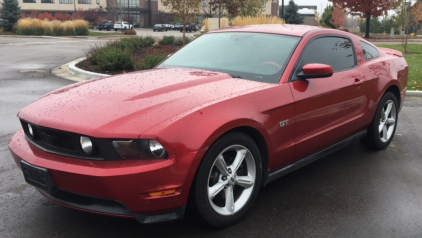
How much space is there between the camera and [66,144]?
9.63 feet

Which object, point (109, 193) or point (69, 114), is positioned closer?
point (109, 193)

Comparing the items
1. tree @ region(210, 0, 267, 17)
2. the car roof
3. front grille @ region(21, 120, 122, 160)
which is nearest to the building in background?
tree @ region(210, 0, 267, 17)

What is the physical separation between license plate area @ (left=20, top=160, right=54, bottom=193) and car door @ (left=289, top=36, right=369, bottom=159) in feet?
6.77

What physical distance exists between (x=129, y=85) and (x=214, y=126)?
998 mm

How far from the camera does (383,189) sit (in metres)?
4.19

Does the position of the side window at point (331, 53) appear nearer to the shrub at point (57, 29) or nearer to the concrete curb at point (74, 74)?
the concrete curb at point (74, 74)

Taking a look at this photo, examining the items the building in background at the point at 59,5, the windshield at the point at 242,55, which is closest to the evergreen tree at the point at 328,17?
the building in background at the point at 59,5

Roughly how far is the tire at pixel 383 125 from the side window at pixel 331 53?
78 cm

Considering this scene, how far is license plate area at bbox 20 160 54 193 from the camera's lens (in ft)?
9.43

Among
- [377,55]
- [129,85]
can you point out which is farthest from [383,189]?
[129,85]

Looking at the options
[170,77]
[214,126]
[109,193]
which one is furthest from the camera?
[170,77]

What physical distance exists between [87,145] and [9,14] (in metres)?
45.2

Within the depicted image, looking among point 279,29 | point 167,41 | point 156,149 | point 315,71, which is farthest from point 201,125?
point 167,41

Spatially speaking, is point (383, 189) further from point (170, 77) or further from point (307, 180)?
point (170, 77)
